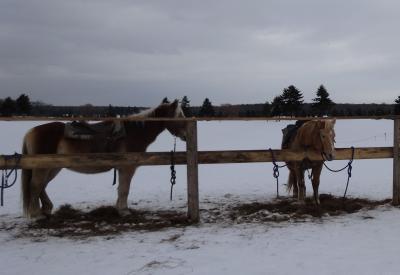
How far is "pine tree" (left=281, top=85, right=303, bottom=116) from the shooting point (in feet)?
216

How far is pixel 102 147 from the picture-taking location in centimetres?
675

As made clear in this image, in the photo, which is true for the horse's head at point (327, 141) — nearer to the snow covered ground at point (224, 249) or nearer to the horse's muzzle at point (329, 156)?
the horse's muzzle at point (329, 156)

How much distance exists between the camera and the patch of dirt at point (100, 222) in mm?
5785

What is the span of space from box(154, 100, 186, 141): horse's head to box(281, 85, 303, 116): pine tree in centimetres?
5993

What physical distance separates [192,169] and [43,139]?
2393 mm

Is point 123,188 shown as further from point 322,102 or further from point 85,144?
point 322,102

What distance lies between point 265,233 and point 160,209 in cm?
248

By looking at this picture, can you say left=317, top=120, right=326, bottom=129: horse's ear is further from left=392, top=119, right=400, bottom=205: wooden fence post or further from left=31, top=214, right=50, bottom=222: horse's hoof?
left=31, top=214, right=50, bottom=222: horse's hoof

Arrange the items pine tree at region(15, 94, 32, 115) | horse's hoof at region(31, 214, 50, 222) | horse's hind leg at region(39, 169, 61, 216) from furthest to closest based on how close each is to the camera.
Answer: pine tree at region(15, 94, 32, 115), horse's hind leg at region(39, 169, 61, 216), horse's hoof at region(31, 214, 50, 222)

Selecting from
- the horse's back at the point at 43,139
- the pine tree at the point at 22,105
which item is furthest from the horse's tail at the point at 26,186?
the pine tree at the point at 22,105

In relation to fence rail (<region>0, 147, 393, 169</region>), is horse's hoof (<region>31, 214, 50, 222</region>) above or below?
below

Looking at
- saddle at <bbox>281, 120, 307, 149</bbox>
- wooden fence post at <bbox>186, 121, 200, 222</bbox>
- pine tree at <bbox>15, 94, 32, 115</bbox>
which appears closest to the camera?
wooden fence post at <bbox>186, 121, 200, 222</bbox>

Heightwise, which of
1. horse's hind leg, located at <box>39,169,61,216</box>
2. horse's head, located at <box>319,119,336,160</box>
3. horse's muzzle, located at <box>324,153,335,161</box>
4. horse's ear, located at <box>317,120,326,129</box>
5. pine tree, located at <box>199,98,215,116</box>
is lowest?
horse's hind leg, located at <box>39,169,61,216</box>

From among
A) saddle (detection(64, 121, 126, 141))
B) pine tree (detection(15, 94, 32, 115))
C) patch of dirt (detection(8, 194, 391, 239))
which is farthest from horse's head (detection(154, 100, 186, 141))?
pine tree (detection(15, 94, 32, 115))
